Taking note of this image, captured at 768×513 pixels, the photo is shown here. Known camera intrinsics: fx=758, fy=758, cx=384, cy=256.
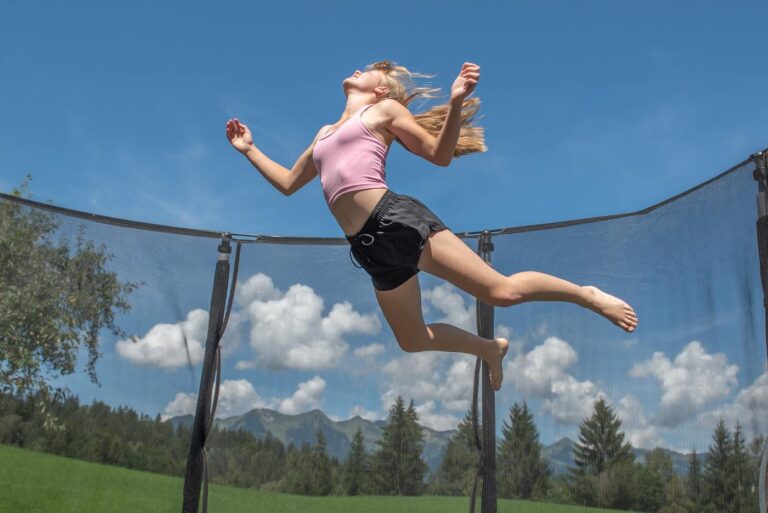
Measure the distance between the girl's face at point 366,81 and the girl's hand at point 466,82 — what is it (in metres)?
0.51

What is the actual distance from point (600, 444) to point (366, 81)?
1541 millimetres

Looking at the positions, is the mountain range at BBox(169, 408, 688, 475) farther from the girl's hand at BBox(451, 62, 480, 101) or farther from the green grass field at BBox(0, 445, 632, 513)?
the girl's hand at BBox(451, 62, 480, 101)

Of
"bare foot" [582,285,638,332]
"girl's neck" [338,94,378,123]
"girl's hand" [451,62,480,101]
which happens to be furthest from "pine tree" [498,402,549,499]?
"girl's hand" [451,62,480,101]

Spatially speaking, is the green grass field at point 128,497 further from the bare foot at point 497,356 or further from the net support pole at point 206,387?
the bare foot at point 497,356

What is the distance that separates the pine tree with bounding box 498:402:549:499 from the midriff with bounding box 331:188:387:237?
50.2 inches

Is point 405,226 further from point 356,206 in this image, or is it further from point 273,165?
point 273,165

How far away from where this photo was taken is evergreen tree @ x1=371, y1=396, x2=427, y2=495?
304 centimetres

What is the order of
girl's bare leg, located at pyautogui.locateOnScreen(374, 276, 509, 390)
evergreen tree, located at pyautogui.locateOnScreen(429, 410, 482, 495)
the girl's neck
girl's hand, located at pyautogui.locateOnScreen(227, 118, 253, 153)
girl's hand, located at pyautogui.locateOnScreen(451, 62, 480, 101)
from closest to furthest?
girl's hand, located at pyautogui.locateOnScreen(451, 62, 480, 101)
girl's bare leg, located at pyautogui.locateOnScreen(374, 276, 509, 390)
the girl's neck
girl's hand, located at pyautogui.locateOnScreen(227, 118, 253, 153)
evergreen tree, located at pyautogui.locateOnScreen(429, 410, 482, 495)

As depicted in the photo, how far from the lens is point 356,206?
1.97m

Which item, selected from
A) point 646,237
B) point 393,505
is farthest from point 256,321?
point 646,237

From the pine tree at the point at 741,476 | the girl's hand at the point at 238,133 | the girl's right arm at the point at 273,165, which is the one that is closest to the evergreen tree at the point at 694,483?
the pine tree at the point at 741,476

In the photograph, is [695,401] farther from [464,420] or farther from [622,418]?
[464,420]

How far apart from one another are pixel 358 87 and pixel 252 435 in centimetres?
160

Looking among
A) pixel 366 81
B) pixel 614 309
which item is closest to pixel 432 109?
pixel 366 81
